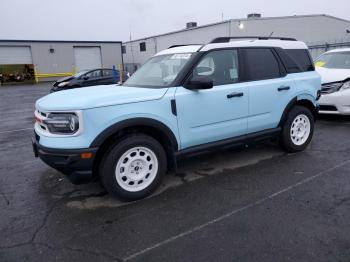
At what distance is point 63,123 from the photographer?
3.33 m

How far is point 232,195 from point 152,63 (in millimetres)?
2379

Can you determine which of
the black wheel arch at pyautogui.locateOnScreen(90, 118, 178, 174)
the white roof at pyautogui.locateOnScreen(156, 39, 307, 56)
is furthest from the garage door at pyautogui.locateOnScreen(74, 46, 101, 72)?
the black wheel arch at pyautogui.locateOnScreen(90, 118, 178, 174)

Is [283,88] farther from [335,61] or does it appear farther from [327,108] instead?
[335,61]

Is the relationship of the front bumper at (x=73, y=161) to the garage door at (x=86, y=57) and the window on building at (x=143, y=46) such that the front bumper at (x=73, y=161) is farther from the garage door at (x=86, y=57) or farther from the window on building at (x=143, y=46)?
the window on building at (x=143, y=46)

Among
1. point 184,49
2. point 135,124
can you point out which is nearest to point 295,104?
point 184,49

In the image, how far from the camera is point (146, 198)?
3773 millimetres

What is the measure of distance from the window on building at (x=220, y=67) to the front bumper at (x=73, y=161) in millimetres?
1740

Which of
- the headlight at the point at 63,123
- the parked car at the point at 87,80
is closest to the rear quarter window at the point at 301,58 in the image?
the headlight at the point at 63,123

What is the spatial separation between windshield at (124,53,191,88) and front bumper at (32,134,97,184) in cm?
131

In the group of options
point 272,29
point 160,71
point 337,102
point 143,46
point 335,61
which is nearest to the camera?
point 160,71

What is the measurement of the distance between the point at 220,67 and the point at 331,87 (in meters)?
4.26

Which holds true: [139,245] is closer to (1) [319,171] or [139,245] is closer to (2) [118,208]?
→ (2) [118,208]

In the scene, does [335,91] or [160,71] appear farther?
[335,91]

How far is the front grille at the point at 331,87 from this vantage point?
282 inches
